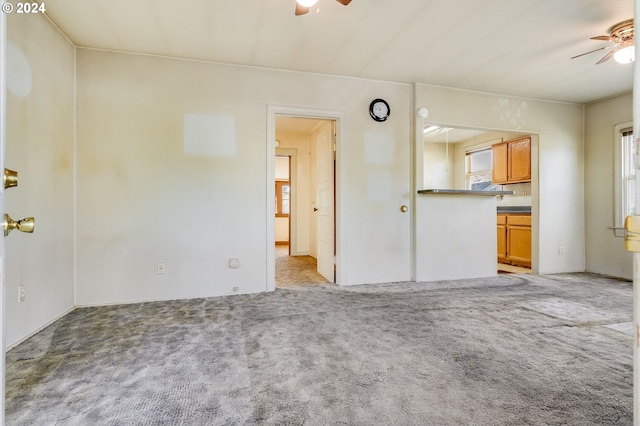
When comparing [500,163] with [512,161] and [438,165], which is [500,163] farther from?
[438,165]

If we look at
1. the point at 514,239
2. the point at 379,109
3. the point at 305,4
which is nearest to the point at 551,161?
the point at 514,239

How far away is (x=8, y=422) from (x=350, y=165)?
3.33 meters

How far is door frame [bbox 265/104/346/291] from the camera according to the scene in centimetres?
349

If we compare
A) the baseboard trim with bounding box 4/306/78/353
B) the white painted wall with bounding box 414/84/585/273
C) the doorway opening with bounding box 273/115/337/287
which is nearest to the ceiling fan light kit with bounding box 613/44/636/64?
the white painted wall with bounding box 414/84/585/273

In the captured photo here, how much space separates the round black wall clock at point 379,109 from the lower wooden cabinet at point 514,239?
3.20 m

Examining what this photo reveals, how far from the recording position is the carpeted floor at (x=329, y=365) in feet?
4.53

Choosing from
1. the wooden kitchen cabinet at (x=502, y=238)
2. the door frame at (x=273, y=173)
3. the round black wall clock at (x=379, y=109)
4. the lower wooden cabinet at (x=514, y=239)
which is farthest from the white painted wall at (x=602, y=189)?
the door frame at (x=273, y=173)

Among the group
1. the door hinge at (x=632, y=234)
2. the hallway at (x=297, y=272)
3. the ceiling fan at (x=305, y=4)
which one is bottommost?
the hallway at (x=297, y=272)

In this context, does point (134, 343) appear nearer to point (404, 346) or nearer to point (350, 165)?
point (404, 346)

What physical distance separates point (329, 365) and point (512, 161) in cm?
569

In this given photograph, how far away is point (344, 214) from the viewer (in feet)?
12.3

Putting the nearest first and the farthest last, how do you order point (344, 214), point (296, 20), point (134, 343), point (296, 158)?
point (134, 343) < point (296, 20) < point (344, 214) < point (296, 158)

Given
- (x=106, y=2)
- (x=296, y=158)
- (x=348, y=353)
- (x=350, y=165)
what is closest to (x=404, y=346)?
(x=348, y=353)

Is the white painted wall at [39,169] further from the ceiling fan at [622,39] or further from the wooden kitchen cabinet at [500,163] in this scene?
the wooden kitchen cabinet at [500,163]
